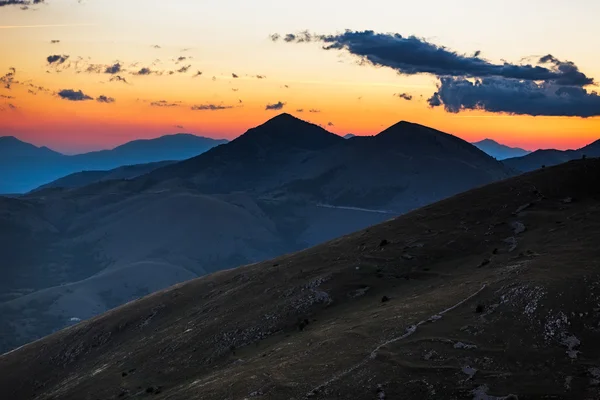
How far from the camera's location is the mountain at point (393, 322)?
40.7m

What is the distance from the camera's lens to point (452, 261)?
7406cm

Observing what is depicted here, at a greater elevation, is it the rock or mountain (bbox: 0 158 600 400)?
the rock

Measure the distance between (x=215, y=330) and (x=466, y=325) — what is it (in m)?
35.7

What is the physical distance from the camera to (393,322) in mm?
50781

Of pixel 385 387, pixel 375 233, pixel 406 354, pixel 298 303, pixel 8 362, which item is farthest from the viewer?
pixel 8 362

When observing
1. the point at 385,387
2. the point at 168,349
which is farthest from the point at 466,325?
the point at 168,349

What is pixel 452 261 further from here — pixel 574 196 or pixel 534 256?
pixel 574 196

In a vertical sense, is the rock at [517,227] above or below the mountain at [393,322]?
above

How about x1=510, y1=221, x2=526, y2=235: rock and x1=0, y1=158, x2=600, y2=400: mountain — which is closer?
x1=0, y1=158, x2=600, y2=400: mountain

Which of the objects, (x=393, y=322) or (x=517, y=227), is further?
(x=517, y=227)

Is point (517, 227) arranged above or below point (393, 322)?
above

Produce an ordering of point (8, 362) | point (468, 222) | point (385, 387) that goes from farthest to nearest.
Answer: point (8, 362) < point (468, 222) < point (385, 387)

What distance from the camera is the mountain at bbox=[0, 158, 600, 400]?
40656mm

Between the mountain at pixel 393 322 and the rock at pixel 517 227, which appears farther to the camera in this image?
the rock at pixel 517 227
